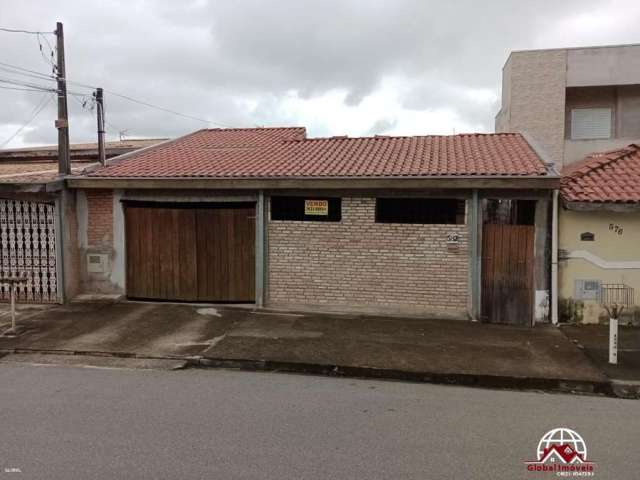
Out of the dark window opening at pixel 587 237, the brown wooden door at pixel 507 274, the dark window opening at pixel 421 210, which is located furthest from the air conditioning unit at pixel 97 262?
the dark window opening at pixel 587 237

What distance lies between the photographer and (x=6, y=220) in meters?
10.4

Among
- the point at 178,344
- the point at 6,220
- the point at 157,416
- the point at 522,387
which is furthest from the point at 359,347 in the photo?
the point at 6,220

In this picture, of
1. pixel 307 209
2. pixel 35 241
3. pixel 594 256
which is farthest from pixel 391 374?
pixel 35 241

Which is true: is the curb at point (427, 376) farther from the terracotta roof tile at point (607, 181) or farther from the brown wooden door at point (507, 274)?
the terracotta roof tile at point (607, 181)

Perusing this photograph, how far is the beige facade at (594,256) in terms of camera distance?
8.72 m

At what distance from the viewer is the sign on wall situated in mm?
9711

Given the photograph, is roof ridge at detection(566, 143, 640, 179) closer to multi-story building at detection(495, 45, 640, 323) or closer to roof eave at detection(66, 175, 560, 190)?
roof eave at detection(66, 175, 560, 190)

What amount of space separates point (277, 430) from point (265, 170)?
648 centimetres

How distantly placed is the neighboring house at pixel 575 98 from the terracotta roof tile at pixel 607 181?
5.07 m

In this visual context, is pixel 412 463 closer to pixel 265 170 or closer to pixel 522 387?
pixel 522 387

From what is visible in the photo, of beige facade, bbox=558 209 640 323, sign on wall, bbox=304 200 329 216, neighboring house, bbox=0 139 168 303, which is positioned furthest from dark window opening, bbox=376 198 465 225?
neighboring house, bbox=0 139 168 303

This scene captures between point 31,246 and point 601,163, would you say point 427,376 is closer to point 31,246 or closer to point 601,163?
point 601,163

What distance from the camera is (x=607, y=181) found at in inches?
368

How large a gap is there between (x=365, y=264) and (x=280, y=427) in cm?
526
